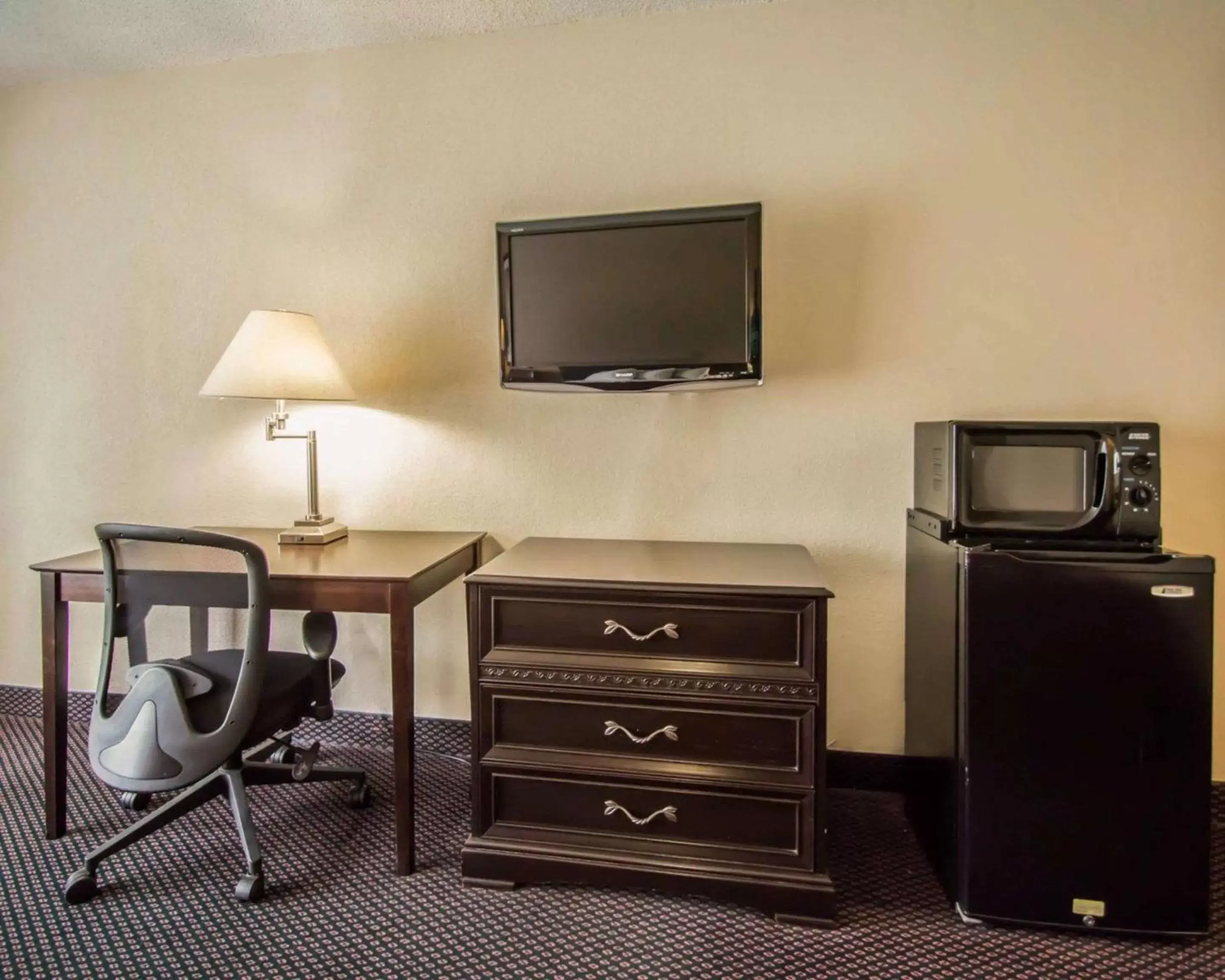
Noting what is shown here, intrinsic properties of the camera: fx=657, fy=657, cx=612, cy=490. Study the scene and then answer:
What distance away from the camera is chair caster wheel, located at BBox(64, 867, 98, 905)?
1561 millimetres

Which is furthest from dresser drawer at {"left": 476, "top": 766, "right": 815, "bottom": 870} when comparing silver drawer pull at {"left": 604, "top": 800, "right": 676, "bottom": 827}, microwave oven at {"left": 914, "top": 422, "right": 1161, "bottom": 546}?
microwave oven at {"left": 914, "top": 422, "right": 1161, "bottom": 546}

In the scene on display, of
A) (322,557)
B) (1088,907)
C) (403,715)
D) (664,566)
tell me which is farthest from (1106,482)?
(322,557)

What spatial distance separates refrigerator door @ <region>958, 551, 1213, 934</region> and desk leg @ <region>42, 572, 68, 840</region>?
233 centimetres

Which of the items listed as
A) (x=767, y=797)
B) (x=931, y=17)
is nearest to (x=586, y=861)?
(x=767, y=797)

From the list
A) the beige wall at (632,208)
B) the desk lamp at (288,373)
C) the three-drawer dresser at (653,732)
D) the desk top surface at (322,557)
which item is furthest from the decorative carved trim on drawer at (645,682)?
the desk lamp at (288,373)

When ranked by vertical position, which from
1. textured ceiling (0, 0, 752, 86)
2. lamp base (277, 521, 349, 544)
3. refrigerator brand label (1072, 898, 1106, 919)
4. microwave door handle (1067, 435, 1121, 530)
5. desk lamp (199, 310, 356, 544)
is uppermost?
textured ceiling (0, 0, 752, 86)

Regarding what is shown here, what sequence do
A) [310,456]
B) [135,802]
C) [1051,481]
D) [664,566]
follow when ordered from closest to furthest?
1. [1051,481]
2. [664,566]
3. [135,802]
4. [310,456]

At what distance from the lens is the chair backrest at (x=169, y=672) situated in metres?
1.51

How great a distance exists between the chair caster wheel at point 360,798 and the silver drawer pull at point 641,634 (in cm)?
100

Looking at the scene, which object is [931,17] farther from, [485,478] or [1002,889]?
[1002,889]

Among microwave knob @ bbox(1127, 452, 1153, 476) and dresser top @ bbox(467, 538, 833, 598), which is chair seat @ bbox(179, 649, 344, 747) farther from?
microwave knob @ bbox(1127, 452, 1153, 476)

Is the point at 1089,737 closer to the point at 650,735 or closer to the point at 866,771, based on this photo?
the point at 866,771

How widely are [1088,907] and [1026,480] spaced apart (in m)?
0.95

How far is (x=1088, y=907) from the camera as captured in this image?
56.5 inches
